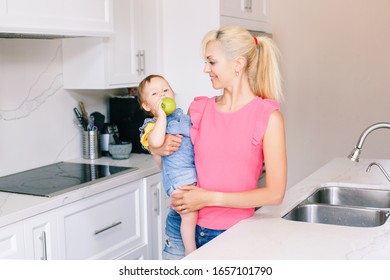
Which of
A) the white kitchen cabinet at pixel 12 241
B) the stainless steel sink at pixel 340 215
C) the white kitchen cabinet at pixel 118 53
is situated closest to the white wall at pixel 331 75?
the white kitchen cabinet at pixel 118 53

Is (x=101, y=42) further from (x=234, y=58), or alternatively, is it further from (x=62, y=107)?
(x=234, y=58)

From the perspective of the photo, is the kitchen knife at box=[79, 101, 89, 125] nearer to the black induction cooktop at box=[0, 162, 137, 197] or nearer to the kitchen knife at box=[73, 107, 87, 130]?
the kitchen knife at box=[73, 107, 87, 130]

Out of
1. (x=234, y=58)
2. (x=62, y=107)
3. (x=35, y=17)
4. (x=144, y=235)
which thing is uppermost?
(x=35, y=17)

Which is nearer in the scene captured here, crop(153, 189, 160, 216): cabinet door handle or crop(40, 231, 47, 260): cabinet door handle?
crop(40, 231, 47, 260): cabinet door handle

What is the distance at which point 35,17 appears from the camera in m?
2.19

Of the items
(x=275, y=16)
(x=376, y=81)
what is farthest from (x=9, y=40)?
(x=376, y=81)

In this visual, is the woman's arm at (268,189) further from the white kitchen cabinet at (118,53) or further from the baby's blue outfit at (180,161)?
the white kitchen cabinet at (118,53)

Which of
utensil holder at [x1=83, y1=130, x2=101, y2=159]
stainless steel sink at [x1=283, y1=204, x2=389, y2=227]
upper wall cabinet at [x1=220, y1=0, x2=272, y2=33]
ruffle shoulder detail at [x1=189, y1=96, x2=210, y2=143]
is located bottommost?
stainless steel sink at [x1=283, y1=204, x2=389, y2=227]

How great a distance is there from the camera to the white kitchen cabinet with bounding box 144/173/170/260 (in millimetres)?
2749

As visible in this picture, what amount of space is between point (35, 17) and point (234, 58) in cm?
96

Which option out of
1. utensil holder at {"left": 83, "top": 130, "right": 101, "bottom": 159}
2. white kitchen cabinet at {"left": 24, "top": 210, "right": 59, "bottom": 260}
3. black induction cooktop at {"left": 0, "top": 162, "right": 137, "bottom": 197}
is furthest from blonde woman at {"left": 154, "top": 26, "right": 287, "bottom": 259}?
utensil holder at {"left": 83, "top": 130, "right": 101, "bottom": 159}

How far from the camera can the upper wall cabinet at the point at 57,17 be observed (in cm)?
209

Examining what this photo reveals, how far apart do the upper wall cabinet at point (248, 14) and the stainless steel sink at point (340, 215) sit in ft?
4.67
